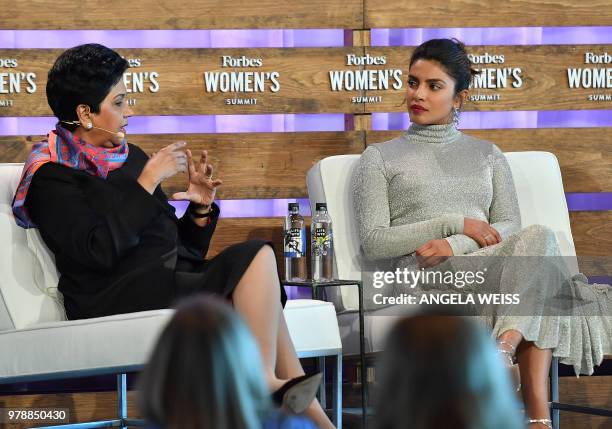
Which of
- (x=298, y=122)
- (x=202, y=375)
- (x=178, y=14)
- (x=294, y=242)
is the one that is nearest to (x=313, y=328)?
(x=294, y=242)

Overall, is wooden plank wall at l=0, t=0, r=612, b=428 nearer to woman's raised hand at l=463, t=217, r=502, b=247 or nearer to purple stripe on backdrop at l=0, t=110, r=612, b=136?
purple stripe on backdrop at l=0, t=110, r=612, b=136

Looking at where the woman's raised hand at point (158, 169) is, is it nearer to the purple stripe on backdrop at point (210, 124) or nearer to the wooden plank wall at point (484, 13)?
the purple stripe on backdrop at point (210, 124)

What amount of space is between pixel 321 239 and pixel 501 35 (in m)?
1.35

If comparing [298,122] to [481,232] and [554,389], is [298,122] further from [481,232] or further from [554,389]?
[554,389]

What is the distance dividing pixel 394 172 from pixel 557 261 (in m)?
0.73

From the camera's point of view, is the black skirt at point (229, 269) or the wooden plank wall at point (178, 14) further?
the wooden plank wall at point (178, 14)

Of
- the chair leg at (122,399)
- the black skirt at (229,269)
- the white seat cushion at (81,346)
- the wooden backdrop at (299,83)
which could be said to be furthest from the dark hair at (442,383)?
the wooden backdrop at (299,83)

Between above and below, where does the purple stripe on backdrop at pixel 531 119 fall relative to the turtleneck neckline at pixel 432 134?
above

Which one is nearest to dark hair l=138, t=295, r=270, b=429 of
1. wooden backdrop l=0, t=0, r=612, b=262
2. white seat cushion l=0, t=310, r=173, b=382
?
white seat cushion l=0, t=310, r=173, b=382

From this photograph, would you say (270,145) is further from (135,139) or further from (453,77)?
(453,77)

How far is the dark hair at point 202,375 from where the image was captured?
2.70 ft

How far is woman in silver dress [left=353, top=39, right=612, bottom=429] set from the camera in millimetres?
2814

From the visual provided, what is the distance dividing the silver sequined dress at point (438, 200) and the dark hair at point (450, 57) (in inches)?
6.9

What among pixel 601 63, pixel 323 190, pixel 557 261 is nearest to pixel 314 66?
pixel 323 190
